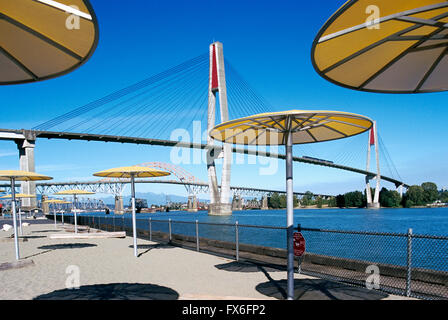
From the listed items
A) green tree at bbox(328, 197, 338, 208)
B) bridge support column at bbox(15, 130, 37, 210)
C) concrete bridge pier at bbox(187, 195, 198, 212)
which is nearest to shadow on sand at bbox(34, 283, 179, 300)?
bridge support column at bbox(15, 130, 37, 210)

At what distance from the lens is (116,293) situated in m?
6.79

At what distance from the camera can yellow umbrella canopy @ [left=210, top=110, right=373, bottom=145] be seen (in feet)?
18.8

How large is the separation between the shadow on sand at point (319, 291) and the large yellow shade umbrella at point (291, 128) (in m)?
0.85

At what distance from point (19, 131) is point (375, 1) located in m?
64.2

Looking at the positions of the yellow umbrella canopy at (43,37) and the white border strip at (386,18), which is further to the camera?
the yellow umbrella canopy at (43,37)

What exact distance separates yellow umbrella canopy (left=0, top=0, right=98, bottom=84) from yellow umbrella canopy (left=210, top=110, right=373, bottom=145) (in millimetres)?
2792

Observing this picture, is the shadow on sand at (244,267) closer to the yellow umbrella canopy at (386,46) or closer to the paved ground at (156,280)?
the paved ground at (156,280)

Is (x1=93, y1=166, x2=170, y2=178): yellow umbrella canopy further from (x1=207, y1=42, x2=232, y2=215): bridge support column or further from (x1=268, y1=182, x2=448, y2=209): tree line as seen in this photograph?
(x1=268, y1=182, x2=448, y2=209): tree line

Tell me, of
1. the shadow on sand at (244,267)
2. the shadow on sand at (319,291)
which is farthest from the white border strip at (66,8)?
the shadow on sand at (244,267)

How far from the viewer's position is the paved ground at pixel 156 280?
→ 668 cm

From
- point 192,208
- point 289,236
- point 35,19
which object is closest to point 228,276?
point 289,236

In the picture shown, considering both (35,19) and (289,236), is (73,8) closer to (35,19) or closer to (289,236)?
(35,19)

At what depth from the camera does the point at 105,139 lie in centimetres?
6450

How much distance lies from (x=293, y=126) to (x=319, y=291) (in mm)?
3193
